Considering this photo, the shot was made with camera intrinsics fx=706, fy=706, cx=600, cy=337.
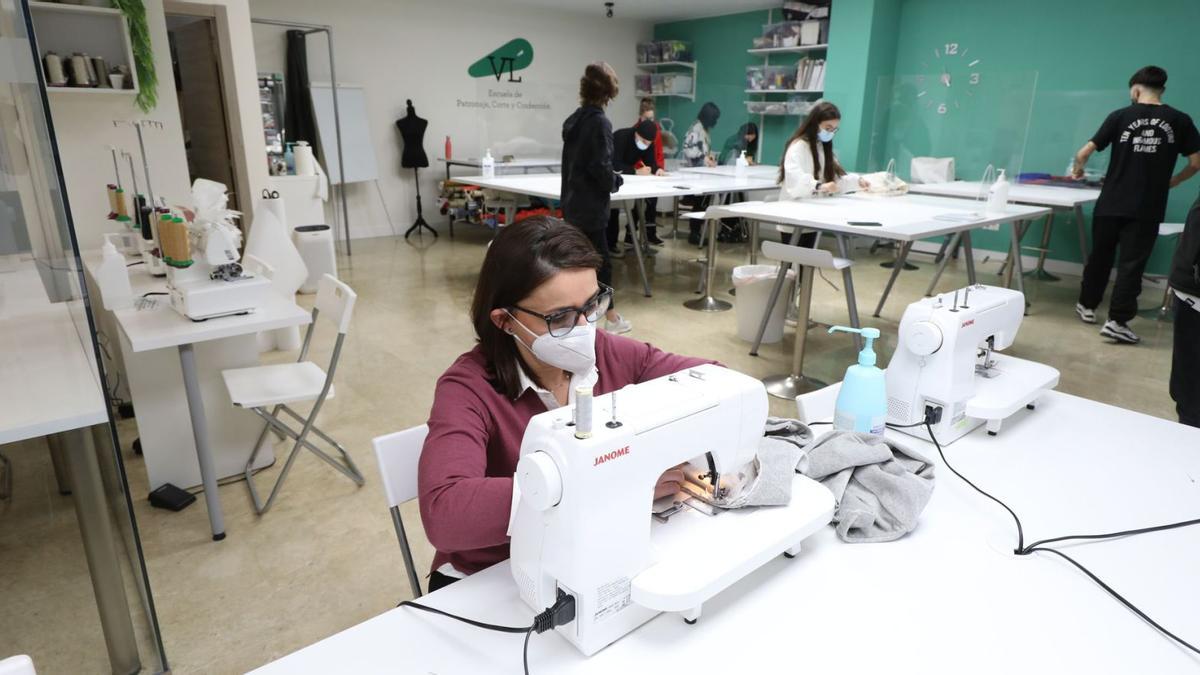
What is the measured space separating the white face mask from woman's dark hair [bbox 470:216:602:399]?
4 cm

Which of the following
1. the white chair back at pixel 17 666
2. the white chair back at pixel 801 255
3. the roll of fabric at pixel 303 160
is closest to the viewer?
the white chair back at pixel 17 666

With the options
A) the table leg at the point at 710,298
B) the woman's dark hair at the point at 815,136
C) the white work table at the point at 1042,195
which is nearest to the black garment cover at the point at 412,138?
the table leg at the point at 710,298

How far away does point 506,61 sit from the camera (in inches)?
310

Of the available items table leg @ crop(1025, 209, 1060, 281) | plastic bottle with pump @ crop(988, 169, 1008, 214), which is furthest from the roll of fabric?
table leg @ crop(1025, 209, 1060, 281)

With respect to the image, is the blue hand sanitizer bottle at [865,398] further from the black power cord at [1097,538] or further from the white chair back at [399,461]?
the white chair back at [399,461]

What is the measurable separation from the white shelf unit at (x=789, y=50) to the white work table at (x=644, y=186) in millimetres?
1892

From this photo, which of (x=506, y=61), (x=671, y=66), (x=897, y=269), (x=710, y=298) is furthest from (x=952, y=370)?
(x=671, y=66)

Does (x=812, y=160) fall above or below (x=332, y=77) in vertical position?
below

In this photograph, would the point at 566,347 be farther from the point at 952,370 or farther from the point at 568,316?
the point at 952,370

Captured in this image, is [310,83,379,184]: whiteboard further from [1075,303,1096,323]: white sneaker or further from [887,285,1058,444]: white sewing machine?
[887,285,1058,444]: white sewing machine

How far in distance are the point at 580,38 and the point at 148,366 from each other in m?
7.23

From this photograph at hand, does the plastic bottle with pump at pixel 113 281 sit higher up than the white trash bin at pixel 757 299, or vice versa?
the plastic bottle with pump at pixel 113 281

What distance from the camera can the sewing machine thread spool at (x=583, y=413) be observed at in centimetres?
81

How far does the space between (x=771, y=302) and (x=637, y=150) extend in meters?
3.03
